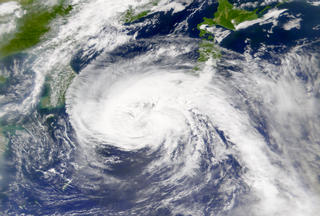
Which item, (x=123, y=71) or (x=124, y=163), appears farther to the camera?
(x=123, y=71)

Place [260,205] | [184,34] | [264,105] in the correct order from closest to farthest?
[260,205], [264,105], [184,34]

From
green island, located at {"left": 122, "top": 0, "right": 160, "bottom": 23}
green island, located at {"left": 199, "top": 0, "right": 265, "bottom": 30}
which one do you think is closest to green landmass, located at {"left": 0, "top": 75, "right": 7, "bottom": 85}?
green island, located at {"left": 122, "top": 0, "right": 160, "bottom": 23}

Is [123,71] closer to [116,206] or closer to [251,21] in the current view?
[116,206]

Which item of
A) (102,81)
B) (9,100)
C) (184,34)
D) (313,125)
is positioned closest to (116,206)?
(102,81)

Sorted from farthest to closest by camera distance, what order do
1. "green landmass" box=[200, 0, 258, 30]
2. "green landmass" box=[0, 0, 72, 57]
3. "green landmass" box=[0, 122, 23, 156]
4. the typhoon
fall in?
1. "green landmass" box=[200, 0, 258, 30]
2. "green landmass" box=[0, 0, 72, 57]
3. "green landmass" box=[0, 122, 23, 156]
4. the typhoon

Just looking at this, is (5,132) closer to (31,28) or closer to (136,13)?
(31,28)

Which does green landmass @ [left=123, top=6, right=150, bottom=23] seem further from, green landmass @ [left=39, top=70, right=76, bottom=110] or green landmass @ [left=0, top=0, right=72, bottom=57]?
green landmass @ [left=39, top=70, right=76, bottom=110]

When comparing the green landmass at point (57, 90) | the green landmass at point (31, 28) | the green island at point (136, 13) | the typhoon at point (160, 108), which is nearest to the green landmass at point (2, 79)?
the typhoon at point (160, 108)
